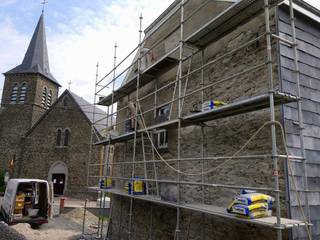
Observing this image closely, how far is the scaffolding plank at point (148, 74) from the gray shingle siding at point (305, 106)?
2422mm

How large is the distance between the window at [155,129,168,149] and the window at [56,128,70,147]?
1983cm

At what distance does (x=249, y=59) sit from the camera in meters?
5.26

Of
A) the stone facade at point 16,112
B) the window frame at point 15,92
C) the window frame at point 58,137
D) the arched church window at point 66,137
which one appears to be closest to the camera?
the arched church window at point 66,137

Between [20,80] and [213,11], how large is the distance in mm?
30848

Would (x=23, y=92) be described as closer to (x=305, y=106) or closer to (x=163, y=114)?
(x=163, y=114)

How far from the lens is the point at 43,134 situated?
86.6 ft

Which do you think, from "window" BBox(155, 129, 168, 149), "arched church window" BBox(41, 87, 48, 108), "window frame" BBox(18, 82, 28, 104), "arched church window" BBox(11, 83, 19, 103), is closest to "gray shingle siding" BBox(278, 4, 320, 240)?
"window" BBox(155, 129, 168, 149)

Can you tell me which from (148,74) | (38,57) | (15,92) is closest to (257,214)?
(148,74)

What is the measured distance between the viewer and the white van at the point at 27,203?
11130 millimetres

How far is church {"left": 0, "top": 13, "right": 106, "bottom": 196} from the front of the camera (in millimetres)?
24828

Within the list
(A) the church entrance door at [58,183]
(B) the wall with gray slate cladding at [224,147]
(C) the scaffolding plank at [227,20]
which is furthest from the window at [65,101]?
(C) the scaffolding plank at [227,20]

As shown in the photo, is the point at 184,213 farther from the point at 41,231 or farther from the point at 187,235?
the point at 41,231

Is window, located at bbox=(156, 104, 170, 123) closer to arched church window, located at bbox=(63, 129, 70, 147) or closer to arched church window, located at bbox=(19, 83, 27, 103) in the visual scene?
arched church window, located at bbox=(63, 129, 70, 147)

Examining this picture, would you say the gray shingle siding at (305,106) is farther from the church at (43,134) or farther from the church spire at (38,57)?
the church spire at (38,57)
